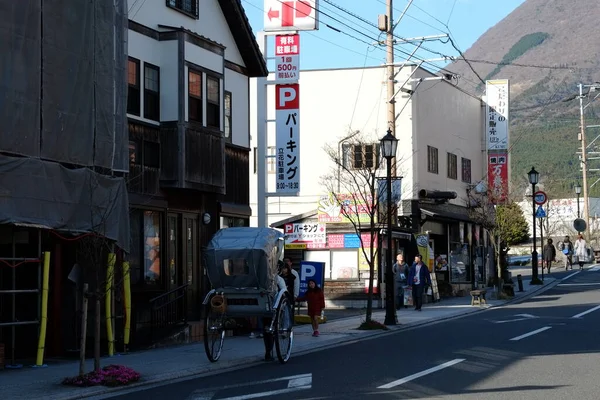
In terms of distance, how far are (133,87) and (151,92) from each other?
2.39 ft

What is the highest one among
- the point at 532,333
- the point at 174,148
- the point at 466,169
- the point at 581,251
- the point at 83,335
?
the point at 466,169

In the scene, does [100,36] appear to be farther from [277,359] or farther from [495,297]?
[495,297]

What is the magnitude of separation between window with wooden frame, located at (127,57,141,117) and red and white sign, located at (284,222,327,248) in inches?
596

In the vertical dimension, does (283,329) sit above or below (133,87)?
below

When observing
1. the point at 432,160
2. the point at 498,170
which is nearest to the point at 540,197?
the point at 498,170

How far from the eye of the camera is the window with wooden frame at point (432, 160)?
142 ft

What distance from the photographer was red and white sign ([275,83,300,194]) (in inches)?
1054

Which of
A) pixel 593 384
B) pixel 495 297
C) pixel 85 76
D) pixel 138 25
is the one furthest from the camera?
pixel 495 297

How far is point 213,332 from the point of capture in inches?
696

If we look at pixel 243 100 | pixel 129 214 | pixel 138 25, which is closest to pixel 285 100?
pixel 243 100

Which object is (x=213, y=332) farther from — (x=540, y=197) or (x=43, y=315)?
(x=540, y=197)

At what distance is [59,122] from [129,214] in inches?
120

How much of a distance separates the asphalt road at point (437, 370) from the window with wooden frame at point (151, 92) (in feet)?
23.2

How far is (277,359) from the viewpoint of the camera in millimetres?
18594
